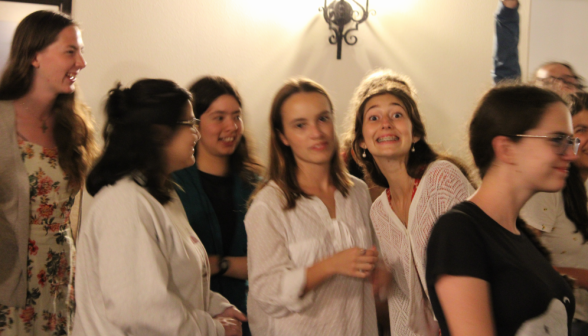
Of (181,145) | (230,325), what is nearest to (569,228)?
(230,325)

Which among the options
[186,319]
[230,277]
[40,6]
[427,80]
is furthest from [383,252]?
[40,6]

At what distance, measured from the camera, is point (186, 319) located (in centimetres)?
107

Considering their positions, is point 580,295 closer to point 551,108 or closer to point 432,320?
point 432,320

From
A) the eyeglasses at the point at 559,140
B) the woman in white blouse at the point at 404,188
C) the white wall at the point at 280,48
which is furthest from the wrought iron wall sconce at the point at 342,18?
the eyeglasses at the point at 559,140

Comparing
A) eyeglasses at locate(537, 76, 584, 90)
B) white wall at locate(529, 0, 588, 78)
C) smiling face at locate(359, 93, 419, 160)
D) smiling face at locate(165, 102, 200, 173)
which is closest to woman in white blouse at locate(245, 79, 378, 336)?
smiling face at locate(359, 93, 419, 160)

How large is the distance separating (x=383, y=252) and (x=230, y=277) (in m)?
0.52

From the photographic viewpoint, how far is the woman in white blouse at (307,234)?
1.23 meters

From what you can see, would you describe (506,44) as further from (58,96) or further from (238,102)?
(58,96)

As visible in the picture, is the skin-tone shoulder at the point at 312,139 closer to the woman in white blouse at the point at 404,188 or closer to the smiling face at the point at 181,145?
the woman in white blouse at the point at 404,188

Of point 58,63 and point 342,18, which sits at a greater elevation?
point 342,18

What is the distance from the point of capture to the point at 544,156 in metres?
0.95

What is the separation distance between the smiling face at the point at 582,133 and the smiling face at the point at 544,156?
2.76 feet

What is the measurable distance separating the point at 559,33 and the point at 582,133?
1440 millimetres

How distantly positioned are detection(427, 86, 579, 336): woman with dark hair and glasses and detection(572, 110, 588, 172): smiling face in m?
0.81
